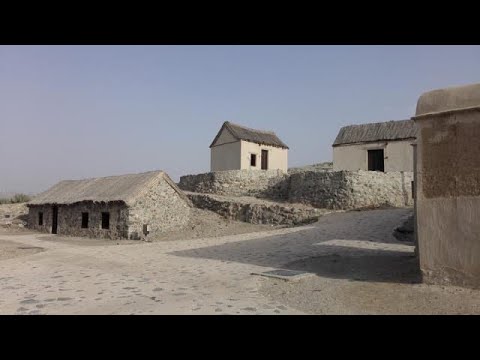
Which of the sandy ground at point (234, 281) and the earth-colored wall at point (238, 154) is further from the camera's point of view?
the earth-colored wall at point (238, 154)

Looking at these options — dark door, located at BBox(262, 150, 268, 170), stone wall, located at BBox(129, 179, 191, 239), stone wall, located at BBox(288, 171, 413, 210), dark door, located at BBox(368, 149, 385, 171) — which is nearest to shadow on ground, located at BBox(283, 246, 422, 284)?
stone wall, located at BBox(129, 179, 191, 239)

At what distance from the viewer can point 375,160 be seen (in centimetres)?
2627

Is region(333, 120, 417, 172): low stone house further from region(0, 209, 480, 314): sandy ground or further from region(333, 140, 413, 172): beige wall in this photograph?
region(0, 209, 480, 314): sandy ground

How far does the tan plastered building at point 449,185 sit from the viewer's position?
621cm

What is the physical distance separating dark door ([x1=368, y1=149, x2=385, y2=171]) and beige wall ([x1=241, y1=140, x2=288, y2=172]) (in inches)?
326

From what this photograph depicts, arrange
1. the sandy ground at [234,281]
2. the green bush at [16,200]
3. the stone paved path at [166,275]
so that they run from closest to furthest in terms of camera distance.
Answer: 1. the sandy ground at [234,281]
2. the stone paved path at [166,275]
3. the green bush at [16,200]

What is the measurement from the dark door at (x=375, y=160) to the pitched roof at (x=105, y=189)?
12.9m

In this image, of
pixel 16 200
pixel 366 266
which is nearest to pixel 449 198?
pixel 366 266

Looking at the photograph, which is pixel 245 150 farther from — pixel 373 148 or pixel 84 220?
pixel 84 220

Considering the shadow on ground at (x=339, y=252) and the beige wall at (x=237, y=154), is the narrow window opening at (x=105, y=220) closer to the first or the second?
the shadow on ground at (x=339, y=252)

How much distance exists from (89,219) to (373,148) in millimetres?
18390

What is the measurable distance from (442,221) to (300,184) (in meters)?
18.5

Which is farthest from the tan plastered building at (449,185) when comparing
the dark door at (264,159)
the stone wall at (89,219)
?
the dark door at (264,159)
